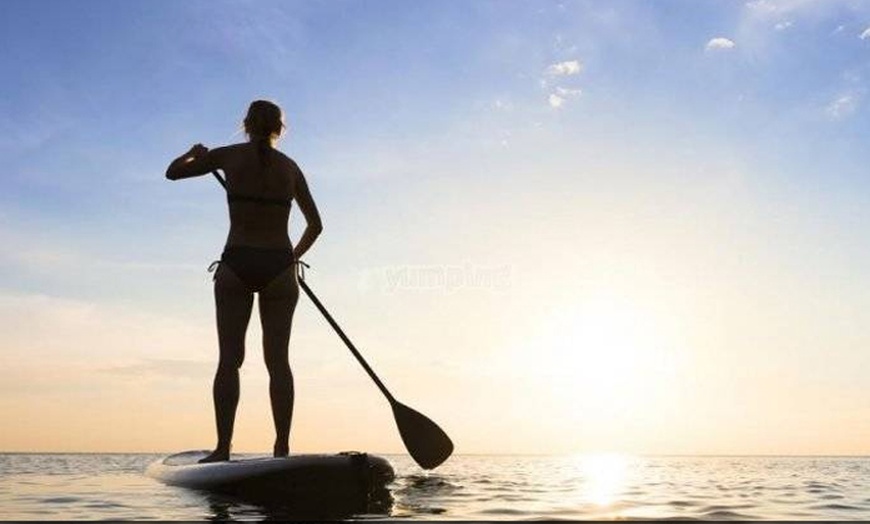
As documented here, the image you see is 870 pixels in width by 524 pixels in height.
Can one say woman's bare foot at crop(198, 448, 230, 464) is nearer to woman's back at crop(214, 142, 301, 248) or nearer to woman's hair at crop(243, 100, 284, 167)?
woman's back at crop(214, 142, 301, 248)

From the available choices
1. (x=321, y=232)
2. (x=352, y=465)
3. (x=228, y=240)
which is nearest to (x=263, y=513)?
(x=352, y=465)

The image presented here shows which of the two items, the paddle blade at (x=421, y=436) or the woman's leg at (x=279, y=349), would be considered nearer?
the woman's leg at (x=279, y=349)

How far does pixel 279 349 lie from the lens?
8164 millimetres

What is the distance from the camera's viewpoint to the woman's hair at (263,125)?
825cm

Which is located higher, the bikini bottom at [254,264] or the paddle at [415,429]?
the bikini bottom at [254,264]

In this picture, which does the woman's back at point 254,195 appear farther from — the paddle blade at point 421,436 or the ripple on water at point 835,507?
the ripple on water at point 835,507

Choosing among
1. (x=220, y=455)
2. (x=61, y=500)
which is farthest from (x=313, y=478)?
(x=61, y=500)

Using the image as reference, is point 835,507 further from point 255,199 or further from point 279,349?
point 255,199

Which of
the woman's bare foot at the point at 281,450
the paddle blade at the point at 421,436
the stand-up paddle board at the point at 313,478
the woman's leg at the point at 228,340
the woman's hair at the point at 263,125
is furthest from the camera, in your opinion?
the paddle blade at the point at 421,436

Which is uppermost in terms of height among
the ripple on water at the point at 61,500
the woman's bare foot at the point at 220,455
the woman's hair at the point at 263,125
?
the woman's hair at the point at 263,125

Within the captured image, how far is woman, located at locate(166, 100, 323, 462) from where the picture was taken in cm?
809

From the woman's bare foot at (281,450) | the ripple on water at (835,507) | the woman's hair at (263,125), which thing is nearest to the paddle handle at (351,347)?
the woman's bare foot at (281,450)

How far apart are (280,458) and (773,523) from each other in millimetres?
4187

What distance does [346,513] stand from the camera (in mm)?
6422
